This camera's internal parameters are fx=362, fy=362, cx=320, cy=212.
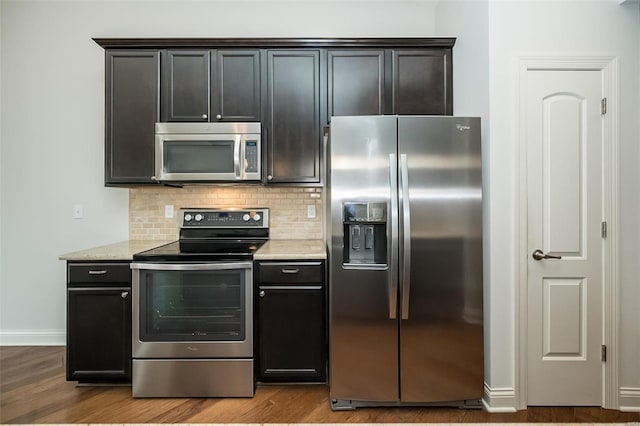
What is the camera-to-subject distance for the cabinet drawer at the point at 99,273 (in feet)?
7.78

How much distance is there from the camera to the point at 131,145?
2.75 metres

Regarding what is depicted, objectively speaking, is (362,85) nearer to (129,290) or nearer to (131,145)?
(131,145)

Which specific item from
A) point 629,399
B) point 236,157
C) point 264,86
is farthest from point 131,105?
point 629,399

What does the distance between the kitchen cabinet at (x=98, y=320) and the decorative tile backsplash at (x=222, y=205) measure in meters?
0.78

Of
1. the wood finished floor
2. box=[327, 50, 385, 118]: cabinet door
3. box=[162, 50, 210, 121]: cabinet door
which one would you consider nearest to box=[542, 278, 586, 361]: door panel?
the wood finished floor

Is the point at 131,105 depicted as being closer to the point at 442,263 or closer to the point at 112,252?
the point at 112,252

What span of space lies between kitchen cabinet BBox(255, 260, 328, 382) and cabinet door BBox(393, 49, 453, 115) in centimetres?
143

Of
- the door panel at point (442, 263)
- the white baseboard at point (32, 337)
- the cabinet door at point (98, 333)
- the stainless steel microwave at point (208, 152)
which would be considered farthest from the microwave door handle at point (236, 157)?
the white baseboard at point (32, 337)

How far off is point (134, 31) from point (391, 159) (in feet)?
8.51

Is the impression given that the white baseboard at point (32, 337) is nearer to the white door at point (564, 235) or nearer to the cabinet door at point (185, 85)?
the cabinet door at point (185, 85)

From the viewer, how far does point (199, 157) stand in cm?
270

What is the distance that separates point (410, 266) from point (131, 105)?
2.34m

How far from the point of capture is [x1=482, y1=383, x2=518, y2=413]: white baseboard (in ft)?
7.11

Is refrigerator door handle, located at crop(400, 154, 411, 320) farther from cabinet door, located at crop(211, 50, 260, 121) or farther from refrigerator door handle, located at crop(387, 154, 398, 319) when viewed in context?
cabinet door, located at crop(211, 50, 260, 121)
